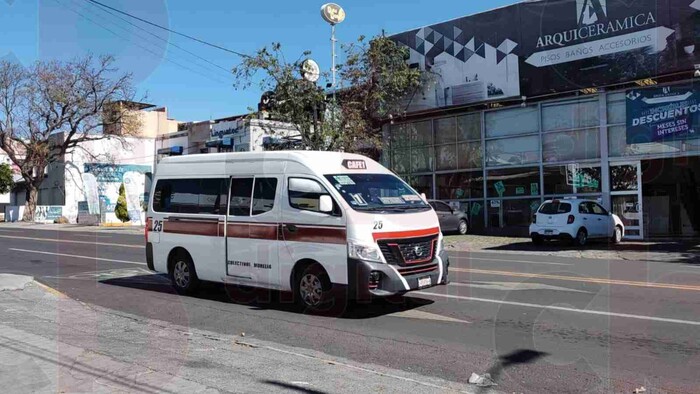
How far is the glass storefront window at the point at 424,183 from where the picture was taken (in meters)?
27.9

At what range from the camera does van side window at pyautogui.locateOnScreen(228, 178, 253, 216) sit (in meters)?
9.77

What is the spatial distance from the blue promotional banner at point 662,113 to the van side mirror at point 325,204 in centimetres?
1681

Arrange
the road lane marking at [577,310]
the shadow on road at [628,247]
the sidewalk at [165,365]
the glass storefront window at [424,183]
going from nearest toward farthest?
the sidewalk at [165,365] → the road lane marking at [577,310] → the shadow on road at [628,247] → the glass storefront window at [424,183]

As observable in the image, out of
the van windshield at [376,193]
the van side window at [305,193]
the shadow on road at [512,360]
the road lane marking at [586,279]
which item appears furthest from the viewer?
the road lane marking at [586,279]

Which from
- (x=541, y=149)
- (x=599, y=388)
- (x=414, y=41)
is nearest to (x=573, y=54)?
(x=541, y=149)

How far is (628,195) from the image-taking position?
72.4ft

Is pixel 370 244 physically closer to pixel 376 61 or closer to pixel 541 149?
pixel 541 149

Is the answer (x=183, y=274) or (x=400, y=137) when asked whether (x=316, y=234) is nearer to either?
(x=183, y=274)

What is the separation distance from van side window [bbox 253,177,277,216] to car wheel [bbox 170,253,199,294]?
6.59ft

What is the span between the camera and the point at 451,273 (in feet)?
42.8

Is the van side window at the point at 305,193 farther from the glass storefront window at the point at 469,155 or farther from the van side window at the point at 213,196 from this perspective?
the glass storefront window at the point at 469,155

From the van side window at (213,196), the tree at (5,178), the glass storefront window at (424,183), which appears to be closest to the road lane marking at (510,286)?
the van side window at (213,196)

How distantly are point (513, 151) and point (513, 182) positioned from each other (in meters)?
1.28

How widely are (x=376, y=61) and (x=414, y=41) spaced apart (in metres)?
2.26
